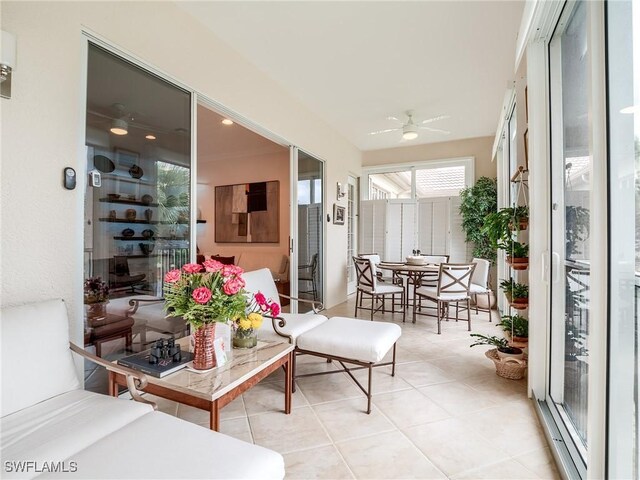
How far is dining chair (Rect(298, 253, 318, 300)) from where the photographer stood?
179 inches

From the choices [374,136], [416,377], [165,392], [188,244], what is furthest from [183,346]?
[374,136]

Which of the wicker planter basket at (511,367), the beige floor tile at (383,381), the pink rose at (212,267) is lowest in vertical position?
the beige floor tile at (383,381)

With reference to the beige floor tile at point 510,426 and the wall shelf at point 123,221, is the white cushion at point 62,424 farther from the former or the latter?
the beige floor tile at point 510,426

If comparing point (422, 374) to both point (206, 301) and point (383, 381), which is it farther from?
point (206, 301)

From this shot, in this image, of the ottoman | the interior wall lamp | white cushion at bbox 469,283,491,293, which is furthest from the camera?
the interior wall lamp

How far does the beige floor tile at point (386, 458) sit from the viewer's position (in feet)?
5.01

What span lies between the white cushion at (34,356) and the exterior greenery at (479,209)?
5657 millimetres

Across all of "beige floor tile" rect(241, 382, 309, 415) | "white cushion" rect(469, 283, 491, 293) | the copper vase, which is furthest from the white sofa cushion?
"white cushion" rect(469, 283, 491, 293)

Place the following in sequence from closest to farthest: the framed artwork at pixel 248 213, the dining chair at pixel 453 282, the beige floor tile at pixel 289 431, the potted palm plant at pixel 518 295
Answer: the beige floor tile at pixel 289 431 < the potted palm plant at pixel 518 295 < the dining chair at pixel 453 282 < the framed artwork at pixel 248 213

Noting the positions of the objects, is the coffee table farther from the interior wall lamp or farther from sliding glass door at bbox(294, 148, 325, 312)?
the interior wall lamp

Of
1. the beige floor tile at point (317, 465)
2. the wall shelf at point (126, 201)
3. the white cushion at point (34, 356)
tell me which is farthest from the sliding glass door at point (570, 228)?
the wall shelf at point (126, 201)

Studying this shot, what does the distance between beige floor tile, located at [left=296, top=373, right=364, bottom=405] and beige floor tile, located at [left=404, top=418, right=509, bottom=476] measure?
1.90ft

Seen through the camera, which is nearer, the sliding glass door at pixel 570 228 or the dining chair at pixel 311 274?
the sliding glass door at pixel 570 228

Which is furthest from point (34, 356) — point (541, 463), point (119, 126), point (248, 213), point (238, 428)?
point (248, 213)
